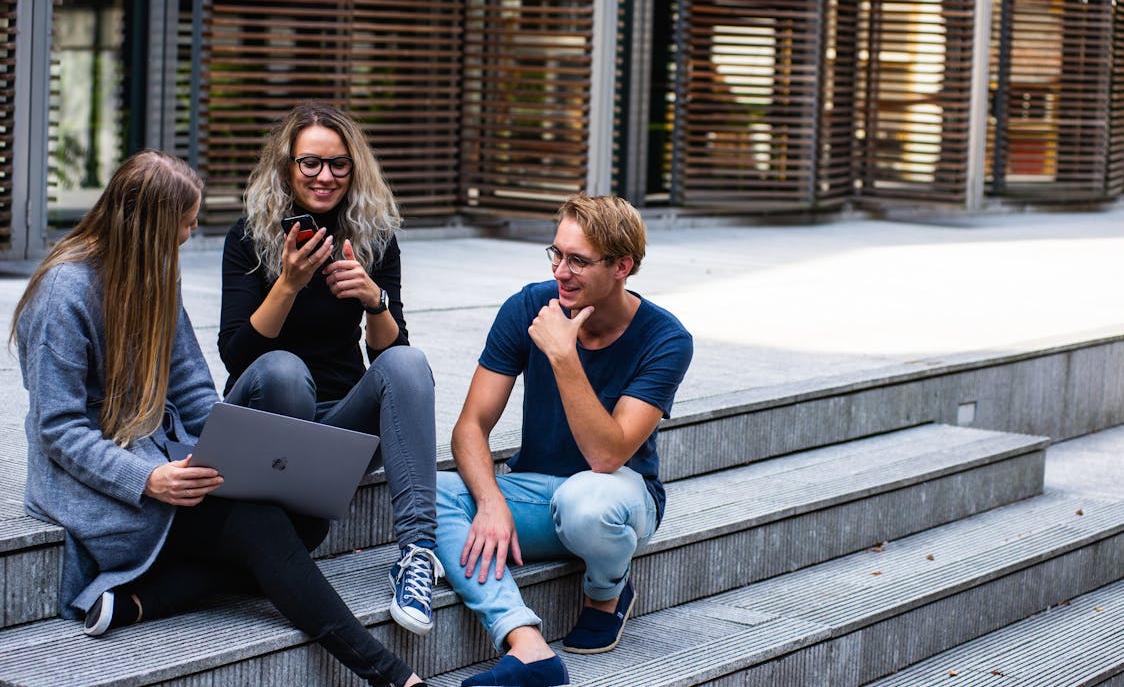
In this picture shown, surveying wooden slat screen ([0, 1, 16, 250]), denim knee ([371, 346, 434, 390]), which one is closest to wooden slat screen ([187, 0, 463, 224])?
wooden slat screen ([0, 1, 16, 250])

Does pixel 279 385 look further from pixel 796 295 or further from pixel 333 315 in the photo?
pixel 796 295

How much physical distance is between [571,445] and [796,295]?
16.0 ft

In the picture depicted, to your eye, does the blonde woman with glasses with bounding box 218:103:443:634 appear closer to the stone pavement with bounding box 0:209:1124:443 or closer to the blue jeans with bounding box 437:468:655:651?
the blue jeans with bounding box 437:468:655:651

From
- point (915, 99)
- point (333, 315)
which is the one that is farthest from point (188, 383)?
point (915, 99)

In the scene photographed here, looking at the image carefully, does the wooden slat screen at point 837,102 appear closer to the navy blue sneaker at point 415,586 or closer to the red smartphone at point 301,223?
the red smartphone at point 301,223

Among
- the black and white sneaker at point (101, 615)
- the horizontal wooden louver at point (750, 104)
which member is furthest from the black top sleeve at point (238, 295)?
the horizontal wooden louver at point (750, 104)

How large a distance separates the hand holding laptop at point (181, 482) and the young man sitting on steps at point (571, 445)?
2.18 feet

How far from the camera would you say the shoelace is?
362cm

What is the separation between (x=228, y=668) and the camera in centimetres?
332

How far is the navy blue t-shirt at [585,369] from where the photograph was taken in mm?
3889

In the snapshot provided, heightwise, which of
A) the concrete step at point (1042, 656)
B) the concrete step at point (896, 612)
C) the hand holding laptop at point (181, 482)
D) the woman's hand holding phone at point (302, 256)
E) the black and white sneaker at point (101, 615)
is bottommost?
the concrete step at point (1042, 656)

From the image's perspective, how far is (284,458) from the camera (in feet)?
11.2

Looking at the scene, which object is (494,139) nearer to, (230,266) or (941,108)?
(941,108)

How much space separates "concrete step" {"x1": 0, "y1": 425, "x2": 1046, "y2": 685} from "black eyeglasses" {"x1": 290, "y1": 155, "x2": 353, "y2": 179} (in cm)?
98
